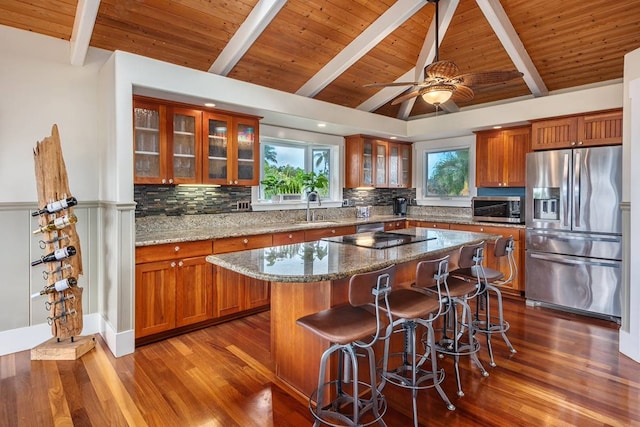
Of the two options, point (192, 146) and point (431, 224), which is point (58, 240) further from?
point (431, 224)

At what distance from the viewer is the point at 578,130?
407 centimetres

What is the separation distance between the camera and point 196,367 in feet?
9.02

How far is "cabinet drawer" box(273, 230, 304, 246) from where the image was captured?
13.2 ft

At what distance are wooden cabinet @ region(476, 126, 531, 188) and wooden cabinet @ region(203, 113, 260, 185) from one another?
331cm

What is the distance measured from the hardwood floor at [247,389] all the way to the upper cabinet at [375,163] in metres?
3.11

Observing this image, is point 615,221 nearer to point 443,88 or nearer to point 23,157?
point 443,88

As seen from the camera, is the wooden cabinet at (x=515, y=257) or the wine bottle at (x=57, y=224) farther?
the wooden cabinet at (x=515, y=257)

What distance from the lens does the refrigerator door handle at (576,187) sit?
3.92 m

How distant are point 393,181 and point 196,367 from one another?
14.3 ft

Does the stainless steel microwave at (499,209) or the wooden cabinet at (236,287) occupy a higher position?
the stainless steel microwave at (499,209)

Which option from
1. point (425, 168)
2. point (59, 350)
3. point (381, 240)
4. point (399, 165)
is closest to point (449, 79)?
point (381, 240)

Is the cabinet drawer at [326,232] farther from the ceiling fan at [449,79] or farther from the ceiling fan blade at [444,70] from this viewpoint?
the ceiling fan blade at [444,70]

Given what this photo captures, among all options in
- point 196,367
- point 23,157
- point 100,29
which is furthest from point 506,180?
point 23,157

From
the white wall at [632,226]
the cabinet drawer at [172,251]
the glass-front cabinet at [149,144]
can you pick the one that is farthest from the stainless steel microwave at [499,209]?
the glass-front cabinet at [149,144]
